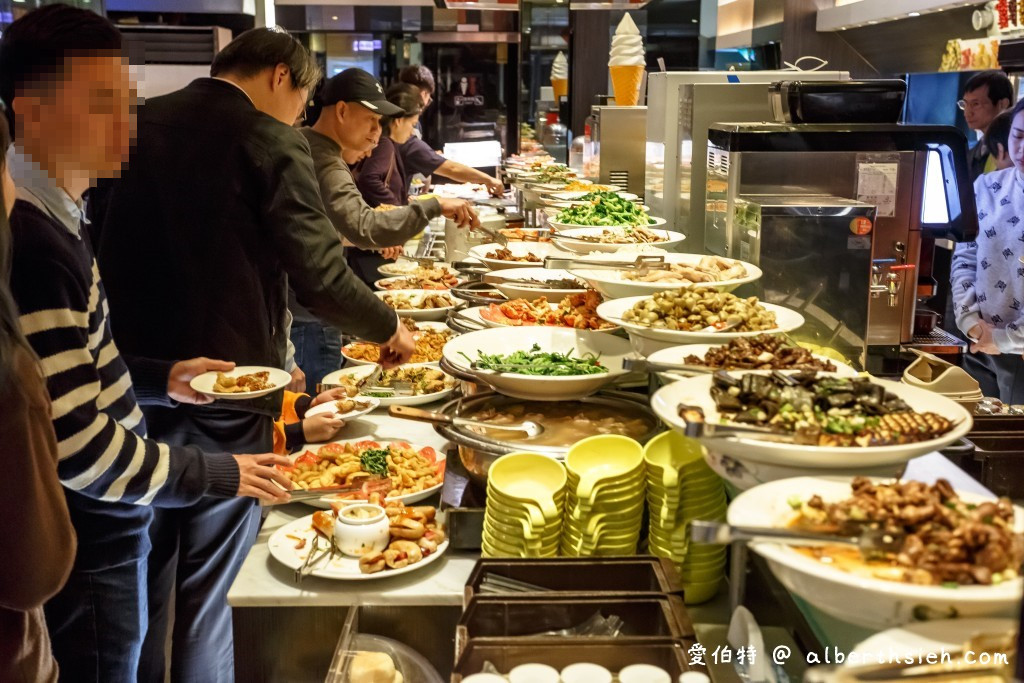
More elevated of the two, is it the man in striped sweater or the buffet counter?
the man in striped sweater

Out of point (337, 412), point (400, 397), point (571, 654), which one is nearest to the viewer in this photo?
point (571, 654)

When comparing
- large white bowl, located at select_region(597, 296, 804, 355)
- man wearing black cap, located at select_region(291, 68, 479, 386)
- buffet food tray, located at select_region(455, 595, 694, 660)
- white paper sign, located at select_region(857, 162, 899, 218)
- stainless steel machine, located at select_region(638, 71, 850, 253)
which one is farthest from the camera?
man wearing black cap, located at select_region(291, 68, 479, 386)

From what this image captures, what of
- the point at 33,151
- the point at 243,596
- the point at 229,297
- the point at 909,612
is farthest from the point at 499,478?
the point at 229,297

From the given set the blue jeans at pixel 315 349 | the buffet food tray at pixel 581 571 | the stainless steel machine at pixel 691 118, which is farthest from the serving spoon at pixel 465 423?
the blue jeans at pixel 315 349

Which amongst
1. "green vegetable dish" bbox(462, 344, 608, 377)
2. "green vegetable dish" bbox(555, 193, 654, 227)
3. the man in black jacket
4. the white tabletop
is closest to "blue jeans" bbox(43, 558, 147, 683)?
the white tabletop

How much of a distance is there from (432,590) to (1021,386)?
13.8ft

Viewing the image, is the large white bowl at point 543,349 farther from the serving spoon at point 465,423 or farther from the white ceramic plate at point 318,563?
the white ceramic plate at point 318,563

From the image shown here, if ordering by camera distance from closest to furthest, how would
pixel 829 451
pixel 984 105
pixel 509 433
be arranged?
pixel 829 451 → pixel 509 433 → pixel 984 105

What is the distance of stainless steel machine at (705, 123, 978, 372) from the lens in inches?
103

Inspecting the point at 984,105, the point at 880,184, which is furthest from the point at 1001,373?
the point at 880,184

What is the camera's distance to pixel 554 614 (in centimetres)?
157

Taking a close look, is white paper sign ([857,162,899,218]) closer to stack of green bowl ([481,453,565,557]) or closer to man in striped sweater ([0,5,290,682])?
stack of green bowl ([481,453,565,557])

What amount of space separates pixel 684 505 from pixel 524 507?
0.93 ft

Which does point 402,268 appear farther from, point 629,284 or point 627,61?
point 629,284
